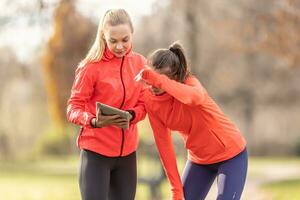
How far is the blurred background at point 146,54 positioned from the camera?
1515cm

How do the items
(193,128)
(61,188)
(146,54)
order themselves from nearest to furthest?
(193,128) → (61,188) → (146,54)

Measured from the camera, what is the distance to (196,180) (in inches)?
214

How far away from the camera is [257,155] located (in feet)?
118

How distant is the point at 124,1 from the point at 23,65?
285 centimetres

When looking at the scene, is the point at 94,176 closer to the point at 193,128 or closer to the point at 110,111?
the point at 110,111

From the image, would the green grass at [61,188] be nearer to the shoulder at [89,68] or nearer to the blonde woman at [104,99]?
the blonde woman at [104,99]

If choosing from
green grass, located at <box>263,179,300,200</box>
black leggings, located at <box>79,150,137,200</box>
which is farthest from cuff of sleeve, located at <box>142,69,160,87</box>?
green grass, located at <box>263,179,300,200</box>

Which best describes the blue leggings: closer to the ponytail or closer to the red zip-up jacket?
the red zip-up jacket

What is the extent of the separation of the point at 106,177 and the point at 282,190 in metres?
11.6

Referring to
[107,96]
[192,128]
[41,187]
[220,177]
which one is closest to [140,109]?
[107,96]

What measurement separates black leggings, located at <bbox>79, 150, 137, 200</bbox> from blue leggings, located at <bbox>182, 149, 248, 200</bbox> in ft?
1.35

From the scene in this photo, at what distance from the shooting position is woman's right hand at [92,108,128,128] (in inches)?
193

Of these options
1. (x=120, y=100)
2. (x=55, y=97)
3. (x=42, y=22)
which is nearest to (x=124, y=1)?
(x=42, y=22)

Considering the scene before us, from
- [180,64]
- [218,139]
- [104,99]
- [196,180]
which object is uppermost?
[180,64]
